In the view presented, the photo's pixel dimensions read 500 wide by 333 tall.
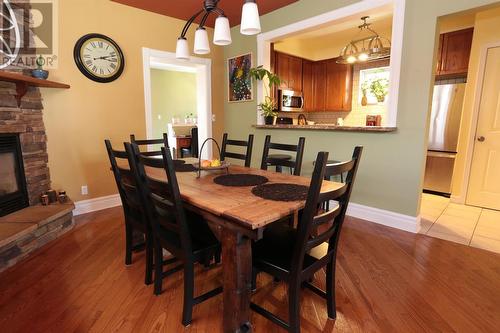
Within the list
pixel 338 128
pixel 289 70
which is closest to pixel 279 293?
pixel 338 128

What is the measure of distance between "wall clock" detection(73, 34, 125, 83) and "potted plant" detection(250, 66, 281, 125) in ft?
5.89

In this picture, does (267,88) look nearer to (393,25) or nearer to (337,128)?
(337,128)

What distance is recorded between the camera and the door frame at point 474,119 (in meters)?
3.31

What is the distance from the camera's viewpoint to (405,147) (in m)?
2.67

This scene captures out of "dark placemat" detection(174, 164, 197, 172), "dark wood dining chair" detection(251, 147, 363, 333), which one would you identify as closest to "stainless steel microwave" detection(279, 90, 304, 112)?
"dark placemat" detection(174, 164, 197, 172)

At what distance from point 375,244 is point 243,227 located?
1.78 m

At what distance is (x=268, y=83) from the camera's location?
157 inches

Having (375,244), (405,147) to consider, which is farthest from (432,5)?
(375,244)

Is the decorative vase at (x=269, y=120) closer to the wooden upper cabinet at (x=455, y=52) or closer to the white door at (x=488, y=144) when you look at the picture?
the wooden upper cabinet at (x=455, y=52)

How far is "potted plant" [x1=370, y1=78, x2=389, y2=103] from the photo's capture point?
183 inches

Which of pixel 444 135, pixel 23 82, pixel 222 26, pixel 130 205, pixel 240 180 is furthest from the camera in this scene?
pixel 444 135

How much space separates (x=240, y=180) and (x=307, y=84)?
13.1 feet

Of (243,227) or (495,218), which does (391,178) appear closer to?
(495,218)

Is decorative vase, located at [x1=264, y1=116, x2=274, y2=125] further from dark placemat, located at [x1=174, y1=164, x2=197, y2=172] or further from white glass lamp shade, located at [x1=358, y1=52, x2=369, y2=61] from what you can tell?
dark placemat, located at [x1=174, y1=164, x2=197, y2=172]
